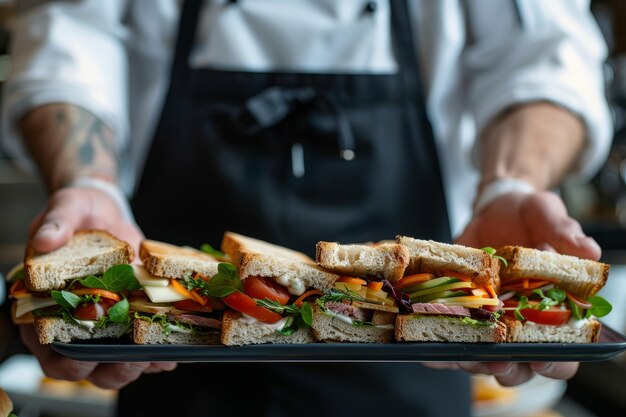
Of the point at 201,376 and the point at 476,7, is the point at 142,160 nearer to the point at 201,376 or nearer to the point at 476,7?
the point at 201,376

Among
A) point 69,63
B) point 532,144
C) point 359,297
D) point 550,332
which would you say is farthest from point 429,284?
point 69,63

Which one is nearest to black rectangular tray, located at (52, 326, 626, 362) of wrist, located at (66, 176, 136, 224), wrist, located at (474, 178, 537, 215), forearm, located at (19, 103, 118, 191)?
wrist, located at (474, 178, 537, 215)

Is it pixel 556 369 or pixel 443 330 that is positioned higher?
pixel 443 330

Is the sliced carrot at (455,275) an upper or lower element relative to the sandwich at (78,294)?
upper

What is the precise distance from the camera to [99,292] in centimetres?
132

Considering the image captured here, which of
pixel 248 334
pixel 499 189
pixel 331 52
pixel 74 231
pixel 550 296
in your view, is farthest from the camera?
pixel 331 52

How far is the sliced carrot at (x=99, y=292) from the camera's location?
4.33ft

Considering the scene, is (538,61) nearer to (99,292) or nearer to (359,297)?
(359,297)

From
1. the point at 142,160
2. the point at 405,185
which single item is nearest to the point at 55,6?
the point at 142,160

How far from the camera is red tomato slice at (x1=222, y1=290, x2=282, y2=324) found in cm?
126

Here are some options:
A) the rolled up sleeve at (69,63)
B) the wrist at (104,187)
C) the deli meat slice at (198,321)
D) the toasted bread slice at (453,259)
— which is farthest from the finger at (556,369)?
the rolled up sleeve at (69,63)

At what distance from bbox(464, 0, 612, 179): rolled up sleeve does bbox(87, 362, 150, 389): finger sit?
1238mm

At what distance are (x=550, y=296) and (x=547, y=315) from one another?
0.17ft

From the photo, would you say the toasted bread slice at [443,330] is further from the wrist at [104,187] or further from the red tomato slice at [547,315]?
the wrist at [104,187]
